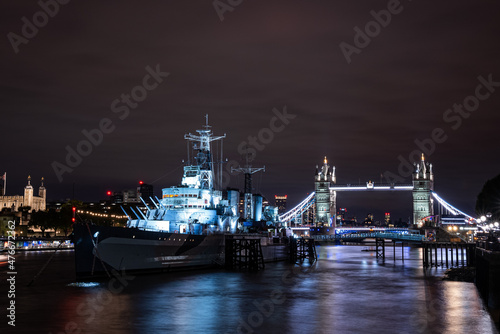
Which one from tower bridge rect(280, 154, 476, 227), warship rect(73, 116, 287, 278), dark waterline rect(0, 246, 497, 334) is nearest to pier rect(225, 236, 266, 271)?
warship rect(73, 116, 287, 278)

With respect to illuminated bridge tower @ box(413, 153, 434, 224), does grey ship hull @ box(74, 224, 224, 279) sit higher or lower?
lower

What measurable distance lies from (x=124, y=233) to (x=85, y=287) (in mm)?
4737

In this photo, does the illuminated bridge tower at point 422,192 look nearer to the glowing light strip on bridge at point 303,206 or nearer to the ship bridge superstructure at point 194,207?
the glowing light strip on bridge at point 303,206

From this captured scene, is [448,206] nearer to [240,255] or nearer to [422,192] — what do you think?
[422,192]

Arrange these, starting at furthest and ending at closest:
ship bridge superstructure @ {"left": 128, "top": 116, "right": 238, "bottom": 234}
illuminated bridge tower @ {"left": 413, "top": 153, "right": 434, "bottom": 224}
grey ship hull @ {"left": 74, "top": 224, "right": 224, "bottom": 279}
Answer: illuminated bridge tower @ {"left": 413, "top": 153, "right": 434, "bottom": 224} < ship bridge superstructure @ {"left": 128, "top": 116, "right": 238, "bottom": 234} < grey ship hull @ {"left": 74, "top": 224, "right": 224, "bottom": 279}

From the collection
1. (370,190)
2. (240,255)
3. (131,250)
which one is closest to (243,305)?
(131,250)

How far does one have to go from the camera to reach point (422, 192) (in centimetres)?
16500

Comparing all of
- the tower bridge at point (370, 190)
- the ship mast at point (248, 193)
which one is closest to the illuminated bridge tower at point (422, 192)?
the tower bridge at point (370, 190)

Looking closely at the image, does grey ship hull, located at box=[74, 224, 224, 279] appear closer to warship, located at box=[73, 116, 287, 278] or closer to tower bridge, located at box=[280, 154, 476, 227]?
warship, located at box=[73, 116, 287, 278]

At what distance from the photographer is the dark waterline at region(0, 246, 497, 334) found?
2395 centimetres

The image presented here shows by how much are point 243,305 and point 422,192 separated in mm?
145027

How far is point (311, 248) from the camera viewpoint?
7369 cm

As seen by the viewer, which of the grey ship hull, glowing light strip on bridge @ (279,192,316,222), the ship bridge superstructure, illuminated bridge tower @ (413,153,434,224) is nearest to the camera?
the grey ship hull

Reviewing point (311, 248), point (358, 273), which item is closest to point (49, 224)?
point (311, 248)
